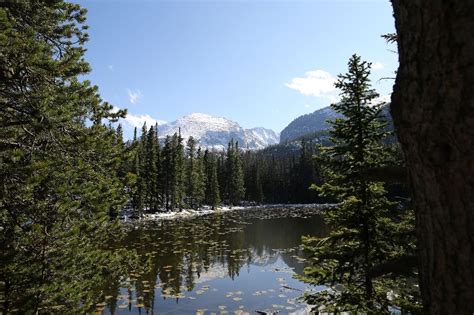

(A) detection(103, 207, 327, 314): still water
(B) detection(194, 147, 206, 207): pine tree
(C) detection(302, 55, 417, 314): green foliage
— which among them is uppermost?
(B) detection(194, 147, 206, 207): pine tree

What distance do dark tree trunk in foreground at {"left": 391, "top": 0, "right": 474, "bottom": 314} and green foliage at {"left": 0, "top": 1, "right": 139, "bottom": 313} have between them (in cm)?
605

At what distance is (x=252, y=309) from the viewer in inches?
571

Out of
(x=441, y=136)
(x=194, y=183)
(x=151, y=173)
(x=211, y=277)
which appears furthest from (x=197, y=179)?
(x=441, y=136)

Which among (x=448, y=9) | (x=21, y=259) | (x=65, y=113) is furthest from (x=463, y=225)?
(x=21, y=259)

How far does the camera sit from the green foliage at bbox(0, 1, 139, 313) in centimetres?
647

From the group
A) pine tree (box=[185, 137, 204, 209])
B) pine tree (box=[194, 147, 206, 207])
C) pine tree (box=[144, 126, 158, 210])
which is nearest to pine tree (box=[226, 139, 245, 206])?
pine tree (box=[194, 147, 206, 207])

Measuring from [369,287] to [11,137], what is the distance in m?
8.50

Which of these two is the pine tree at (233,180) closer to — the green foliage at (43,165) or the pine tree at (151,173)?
the pine tree at (151,173)

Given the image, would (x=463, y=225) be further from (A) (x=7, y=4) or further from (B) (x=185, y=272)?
(B) (x=185, y=272)

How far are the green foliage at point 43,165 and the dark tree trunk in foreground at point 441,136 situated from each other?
6.05m

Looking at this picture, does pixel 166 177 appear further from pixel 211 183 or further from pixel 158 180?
pixel 211 183

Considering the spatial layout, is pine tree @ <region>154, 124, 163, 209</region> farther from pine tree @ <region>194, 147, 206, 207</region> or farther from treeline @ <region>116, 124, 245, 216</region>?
pine tree @ <region>194, 147, 206, 207</region>

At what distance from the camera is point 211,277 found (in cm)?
1938

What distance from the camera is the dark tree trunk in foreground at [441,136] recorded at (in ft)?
5.10
